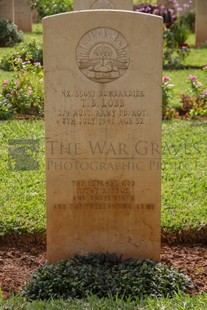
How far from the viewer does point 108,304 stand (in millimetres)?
3971

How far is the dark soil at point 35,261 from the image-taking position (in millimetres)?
4867

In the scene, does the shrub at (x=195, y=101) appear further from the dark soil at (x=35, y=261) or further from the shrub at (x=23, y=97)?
the dark soil at (x=35, y=261)

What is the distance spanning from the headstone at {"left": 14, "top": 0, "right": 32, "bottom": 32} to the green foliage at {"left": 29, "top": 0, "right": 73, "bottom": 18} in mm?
323

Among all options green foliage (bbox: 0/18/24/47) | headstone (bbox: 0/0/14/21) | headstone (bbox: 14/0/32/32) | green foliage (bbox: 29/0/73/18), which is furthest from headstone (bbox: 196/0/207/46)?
headstone (bbox: 14/0/32/32)

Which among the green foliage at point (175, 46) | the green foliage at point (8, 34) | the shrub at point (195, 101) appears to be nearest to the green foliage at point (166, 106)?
the shrub at point (195, 101)

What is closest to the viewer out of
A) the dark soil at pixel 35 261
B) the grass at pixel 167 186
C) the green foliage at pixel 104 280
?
the green foliage at pixel 104 280

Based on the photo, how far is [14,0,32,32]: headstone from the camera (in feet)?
70.1

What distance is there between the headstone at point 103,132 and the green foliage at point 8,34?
43.0 ft

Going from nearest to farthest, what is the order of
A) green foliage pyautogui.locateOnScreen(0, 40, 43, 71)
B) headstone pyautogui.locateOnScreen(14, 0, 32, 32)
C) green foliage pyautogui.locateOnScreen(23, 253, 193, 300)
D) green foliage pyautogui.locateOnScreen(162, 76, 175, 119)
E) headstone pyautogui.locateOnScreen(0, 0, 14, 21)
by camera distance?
1. green foliage pyautogui.locateOnScreen(23, 253, 193, 300)
2. green foliage pyautogui.locateOnScreen(162, 76, 175, 119)
3. green foliage pyautogui.locateOnScreen(0, 40, 43, 71)
4. headstone pyautogui.locateOnScreen(0, 0, 14, 21)
5. headstone pyautogui.locateOnScreen(14, 0, 32, 32)

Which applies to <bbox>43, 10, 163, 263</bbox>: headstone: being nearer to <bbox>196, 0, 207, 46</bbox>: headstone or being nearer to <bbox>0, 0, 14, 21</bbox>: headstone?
<bbox>196, 0, 207, 46</bbox>: headstone

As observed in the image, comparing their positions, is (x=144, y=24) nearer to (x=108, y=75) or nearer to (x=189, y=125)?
(x=108, y=75)

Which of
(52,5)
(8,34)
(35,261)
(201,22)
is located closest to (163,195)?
(35,261)

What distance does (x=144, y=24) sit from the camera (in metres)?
4.68

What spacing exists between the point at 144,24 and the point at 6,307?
2.04 m
